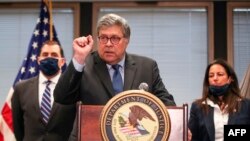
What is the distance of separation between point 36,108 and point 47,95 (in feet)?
0.45

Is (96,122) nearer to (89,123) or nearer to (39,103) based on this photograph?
(89,123)

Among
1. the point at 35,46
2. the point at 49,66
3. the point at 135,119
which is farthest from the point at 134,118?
the point at 35,46

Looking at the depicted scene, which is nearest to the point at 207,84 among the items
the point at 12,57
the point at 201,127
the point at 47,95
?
the point at 201,127

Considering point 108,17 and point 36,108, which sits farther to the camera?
point 36,108

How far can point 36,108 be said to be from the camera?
3107 mm

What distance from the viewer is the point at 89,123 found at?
4.96 feet

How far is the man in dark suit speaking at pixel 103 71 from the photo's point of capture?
1.73 metres

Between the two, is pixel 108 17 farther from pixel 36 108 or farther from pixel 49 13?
pixel 49 13

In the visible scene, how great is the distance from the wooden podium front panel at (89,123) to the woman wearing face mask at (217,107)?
1.95m

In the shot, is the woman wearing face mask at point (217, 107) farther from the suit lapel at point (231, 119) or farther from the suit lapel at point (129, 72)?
the suit lapel at point (129, 72)

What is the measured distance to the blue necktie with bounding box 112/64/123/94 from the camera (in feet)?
5.94

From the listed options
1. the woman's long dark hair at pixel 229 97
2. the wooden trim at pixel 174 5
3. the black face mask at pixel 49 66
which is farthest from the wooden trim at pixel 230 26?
the black face mask at pixel 49 66

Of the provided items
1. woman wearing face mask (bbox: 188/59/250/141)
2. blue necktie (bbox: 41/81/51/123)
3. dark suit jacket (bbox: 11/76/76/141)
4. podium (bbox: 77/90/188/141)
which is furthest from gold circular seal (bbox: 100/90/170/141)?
woman wearing face mask (bbox: 188/59/250/141)

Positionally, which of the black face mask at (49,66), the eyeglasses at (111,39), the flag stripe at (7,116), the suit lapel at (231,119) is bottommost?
the flag stripe at (7,116)
